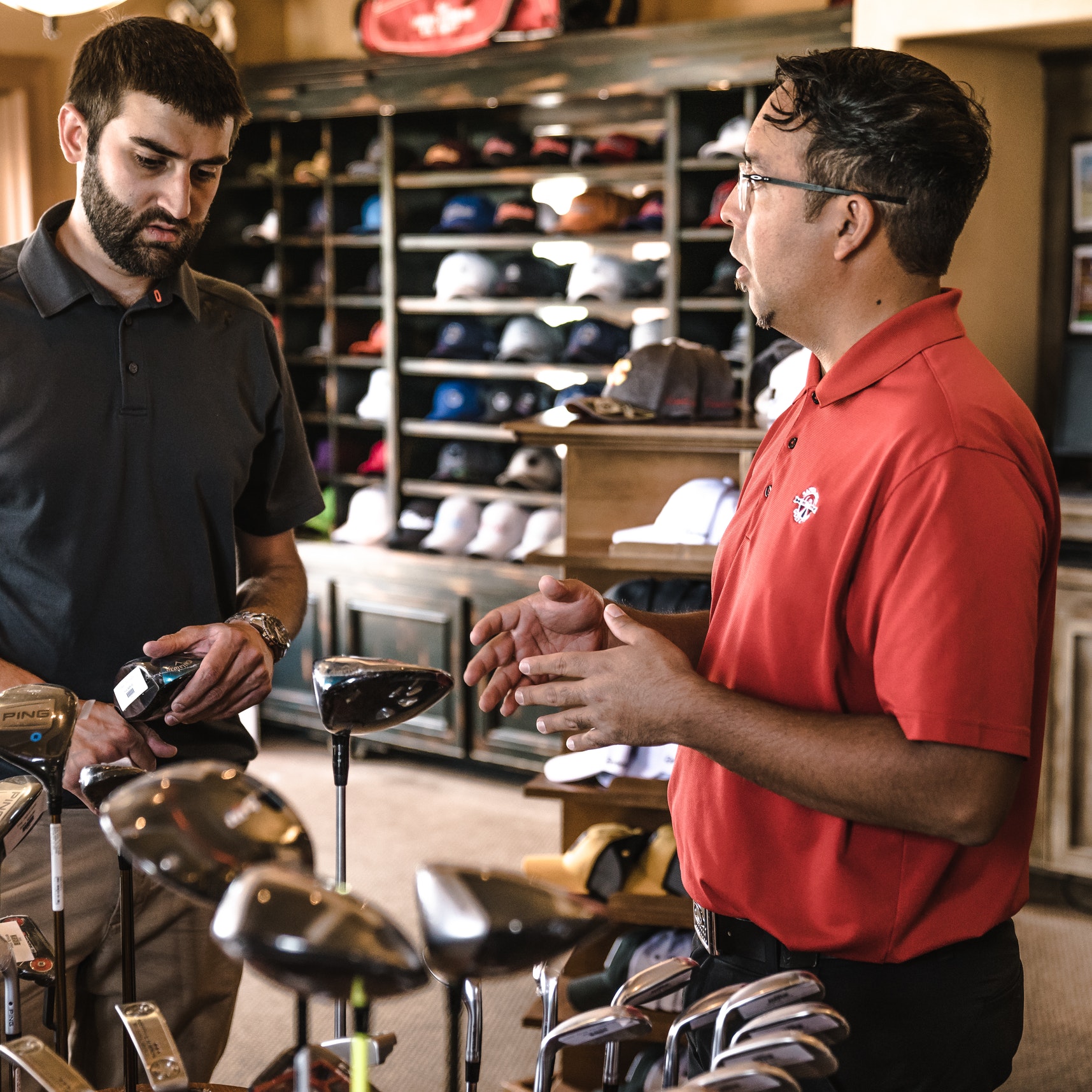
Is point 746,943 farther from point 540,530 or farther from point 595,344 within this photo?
point 595,344

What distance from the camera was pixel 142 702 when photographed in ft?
4.94

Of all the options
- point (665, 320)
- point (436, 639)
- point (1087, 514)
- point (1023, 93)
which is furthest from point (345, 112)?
point (1087, 514)

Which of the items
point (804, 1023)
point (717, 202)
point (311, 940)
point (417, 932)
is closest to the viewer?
point (311, 940)

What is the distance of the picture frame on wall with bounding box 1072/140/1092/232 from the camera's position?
153 inches

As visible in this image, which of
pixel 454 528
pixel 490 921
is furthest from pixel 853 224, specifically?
pixel 454 528

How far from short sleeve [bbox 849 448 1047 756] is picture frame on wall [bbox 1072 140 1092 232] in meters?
3.25

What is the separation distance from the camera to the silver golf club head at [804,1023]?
0.94 meters

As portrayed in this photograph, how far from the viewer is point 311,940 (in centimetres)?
71

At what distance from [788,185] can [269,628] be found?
3.21ft

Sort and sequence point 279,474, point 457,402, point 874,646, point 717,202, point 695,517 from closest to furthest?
point 874,646 → point 279,474 → point 695,517 → point 717,202 → point 457,402

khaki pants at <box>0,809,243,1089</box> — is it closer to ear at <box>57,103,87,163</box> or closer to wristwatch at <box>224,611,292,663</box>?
wristwatch at <box>224,611,292,663</box>

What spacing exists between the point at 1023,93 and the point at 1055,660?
1.76m

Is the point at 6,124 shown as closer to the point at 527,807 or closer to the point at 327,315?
the point at 327,315

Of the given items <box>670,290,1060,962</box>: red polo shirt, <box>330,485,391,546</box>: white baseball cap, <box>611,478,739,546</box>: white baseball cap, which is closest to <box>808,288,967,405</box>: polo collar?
<box>670,290,1060,962</box>: red polo shirt
